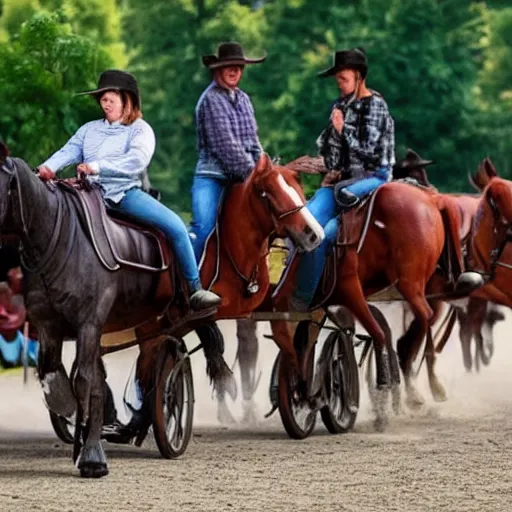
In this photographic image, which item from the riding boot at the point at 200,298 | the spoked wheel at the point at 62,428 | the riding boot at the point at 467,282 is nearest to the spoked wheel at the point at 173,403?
the riding boot at the point at 200,298

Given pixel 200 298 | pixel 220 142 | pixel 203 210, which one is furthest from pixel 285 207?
pixel 200 298

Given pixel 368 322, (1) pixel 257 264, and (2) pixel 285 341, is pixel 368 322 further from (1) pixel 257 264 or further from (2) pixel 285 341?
(1) pixel 257 264

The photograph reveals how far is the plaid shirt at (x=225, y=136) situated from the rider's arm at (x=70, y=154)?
112cm

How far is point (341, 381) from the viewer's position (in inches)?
664

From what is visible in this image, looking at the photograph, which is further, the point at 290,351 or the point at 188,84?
the point at 188,84

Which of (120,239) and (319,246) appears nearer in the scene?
(120,239)

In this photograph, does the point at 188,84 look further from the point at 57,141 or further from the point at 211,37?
the point at 57,141

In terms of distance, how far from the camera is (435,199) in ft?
58.0

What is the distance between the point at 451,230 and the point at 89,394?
4811 millimetres

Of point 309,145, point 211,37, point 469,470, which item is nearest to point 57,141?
point 469,470

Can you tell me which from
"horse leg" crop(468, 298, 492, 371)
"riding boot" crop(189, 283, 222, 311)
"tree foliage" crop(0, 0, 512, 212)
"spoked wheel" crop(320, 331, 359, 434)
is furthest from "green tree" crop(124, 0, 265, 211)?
"riding boot" crop(189, 283, 222, 311)

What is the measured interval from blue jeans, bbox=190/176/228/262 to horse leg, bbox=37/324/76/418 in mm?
1684

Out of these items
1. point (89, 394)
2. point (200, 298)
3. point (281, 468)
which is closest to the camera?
point (89, 394)

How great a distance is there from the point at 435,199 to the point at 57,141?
911cm
